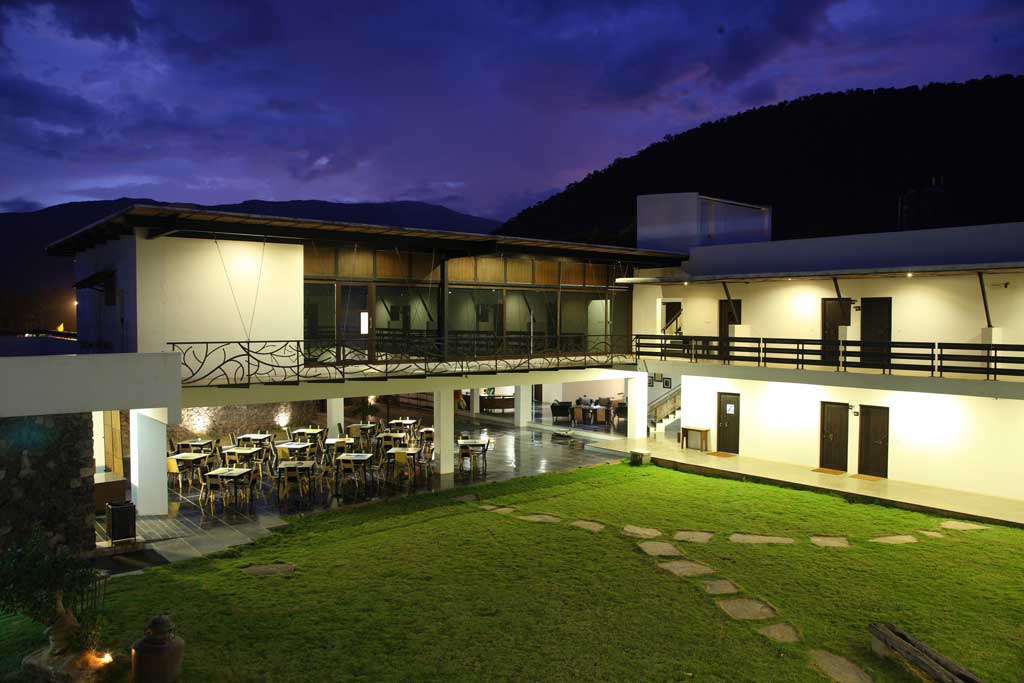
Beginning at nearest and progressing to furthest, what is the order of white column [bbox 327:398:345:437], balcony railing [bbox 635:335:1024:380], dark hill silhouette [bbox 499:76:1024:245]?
balcony railing [bbox 635:335:1024:380]
white column [bbox 327:398:345:437]
dark hill silhouette [bbox 499:76:1024:245]

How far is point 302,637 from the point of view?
26.5ft

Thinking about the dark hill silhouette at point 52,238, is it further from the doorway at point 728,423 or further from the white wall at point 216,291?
the doorway at point 728,423

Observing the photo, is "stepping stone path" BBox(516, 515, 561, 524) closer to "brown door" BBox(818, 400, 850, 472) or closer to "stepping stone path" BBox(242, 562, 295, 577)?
"stepping stone path" BBox(242, 562, 295, 577)

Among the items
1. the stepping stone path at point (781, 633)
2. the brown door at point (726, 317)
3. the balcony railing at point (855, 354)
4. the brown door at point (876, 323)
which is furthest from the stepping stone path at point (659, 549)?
the brown door at point (726, 317)

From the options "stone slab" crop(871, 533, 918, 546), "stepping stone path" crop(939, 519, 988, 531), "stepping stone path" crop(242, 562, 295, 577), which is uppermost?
"stepping stone path" crop(242, 562, 295, 577)

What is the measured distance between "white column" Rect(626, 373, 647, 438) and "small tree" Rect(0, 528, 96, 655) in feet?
52.5

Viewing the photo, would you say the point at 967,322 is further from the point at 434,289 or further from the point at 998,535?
the point at 434,289

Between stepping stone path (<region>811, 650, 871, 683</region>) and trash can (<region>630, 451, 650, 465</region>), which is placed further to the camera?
trash can (<region>630, 451, 650, 465</region>)

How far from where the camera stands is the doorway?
19141 mm

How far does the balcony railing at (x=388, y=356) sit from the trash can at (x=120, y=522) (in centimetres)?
245

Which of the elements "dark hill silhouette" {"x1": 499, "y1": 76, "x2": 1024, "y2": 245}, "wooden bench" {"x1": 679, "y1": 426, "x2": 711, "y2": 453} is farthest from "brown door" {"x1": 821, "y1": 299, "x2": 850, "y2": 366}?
"dark hill silhouette" {"x1": 499, "y1": 76, "x2": 1024, "y2": 245}

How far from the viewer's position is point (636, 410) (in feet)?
68.9

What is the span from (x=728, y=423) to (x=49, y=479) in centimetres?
1586

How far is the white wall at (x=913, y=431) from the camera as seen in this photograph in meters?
14.6
